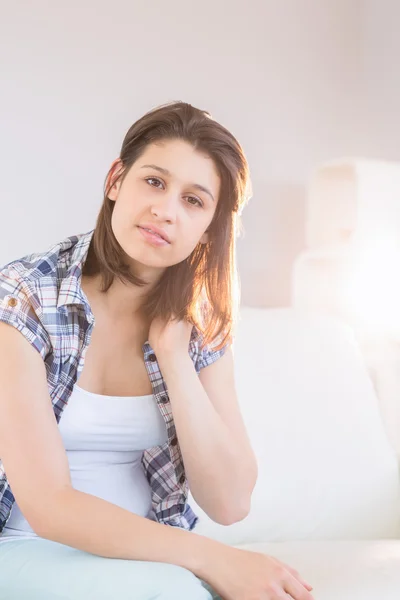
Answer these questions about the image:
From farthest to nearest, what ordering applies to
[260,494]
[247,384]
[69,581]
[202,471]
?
[247,384] < [260,494] < [202,471] < [69,581]

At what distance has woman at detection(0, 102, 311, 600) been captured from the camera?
1.07m

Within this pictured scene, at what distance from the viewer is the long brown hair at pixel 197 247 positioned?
1.30m

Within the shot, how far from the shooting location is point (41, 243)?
2.01 meters

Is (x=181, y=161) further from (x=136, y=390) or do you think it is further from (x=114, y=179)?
(x=136, y=390)

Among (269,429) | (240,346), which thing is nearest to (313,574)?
(269,429)

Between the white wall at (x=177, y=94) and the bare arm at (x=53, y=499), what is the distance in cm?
90

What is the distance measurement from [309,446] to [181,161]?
83cm

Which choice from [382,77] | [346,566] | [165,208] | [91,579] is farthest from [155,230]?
[382,77]

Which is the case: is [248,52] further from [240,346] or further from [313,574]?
[313,574]

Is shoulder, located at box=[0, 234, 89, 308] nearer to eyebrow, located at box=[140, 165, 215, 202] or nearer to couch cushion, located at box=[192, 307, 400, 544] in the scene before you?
eyebrow, located at box=[140, 165, 215, 202]

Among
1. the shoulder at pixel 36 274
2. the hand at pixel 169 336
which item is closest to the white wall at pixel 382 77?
the hand at pixel 169 336

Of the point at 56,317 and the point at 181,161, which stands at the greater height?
the point at 181,161

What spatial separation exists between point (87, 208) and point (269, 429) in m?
0.77

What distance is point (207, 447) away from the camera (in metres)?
1.30
